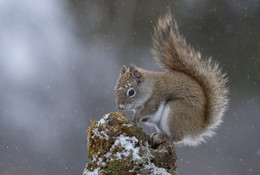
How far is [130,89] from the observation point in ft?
7.10

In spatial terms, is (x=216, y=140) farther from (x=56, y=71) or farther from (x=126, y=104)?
(x=126, y=104)

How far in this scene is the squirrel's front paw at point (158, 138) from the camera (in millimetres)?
1879

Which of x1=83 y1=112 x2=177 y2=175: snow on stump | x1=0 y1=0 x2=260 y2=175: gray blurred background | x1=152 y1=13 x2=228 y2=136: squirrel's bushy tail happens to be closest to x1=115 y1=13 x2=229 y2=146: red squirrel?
x1=152 y1=13 x2=228 y2=136: squirrel's bushy tail

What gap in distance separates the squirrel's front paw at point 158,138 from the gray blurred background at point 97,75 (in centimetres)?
265

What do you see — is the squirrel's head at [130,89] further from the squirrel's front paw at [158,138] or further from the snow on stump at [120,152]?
the snow on stump at [120,152]

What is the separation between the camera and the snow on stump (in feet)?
4.74

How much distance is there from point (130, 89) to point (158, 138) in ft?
1.12

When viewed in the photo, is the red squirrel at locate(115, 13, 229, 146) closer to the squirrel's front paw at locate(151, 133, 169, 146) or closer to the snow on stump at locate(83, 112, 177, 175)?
the squirrel's front paw at locate(151, 133, 169, 146)

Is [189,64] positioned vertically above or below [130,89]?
above

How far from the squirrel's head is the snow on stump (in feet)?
1.73

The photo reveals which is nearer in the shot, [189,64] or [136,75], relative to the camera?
[136,75]

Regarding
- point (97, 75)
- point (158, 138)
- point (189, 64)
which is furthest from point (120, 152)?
point (97, 75)

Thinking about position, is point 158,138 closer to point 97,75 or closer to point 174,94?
point 174,94

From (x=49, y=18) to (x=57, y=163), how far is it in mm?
2081
